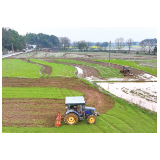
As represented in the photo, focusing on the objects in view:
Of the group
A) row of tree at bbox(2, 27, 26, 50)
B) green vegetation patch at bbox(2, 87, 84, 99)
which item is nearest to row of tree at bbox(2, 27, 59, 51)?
row of tree at bbox(2, 27, 26, 50)

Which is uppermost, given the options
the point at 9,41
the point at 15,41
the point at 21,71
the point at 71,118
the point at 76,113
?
the point at 15,41

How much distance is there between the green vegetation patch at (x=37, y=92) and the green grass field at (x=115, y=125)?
6.00 metres

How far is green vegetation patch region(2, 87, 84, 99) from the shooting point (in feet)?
52.0

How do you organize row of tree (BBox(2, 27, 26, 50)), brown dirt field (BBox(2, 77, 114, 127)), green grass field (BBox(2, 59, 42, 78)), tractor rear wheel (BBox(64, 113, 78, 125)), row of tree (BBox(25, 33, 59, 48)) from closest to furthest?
tractor rear wheel (BBox(64, 113, 78, 125)), brown dirt field (BBox(2, 77, 114, 127)), green grass field (BBox(2, 59, 42, 78)), row of tree (BBox(2, 27, 26, 50)), row of tree (BBox(25, 33, 59, 48))

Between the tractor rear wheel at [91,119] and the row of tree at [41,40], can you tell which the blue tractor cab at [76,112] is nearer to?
the tractor rear wheel at [91,119]

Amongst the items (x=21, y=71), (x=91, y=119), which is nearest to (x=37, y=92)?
(x=91, y=119)

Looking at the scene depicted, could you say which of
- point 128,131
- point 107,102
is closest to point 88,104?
point 107,102

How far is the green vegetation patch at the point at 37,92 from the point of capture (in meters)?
15.8

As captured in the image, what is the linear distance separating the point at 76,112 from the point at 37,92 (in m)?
8.33

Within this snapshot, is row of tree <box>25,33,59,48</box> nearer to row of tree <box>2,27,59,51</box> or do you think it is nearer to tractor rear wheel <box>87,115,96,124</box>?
row of tree <box>2,27,59,51</box>

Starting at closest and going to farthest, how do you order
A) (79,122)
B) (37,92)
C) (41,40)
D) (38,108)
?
(79,122)
(38,108)
(37,92)
(41,40)

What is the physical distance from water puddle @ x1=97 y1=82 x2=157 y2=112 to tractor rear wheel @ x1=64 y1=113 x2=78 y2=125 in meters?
7.38

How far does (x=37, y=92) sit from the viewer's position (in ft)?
55.7

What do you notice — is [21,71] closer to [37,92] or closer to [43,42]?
[37,92]
